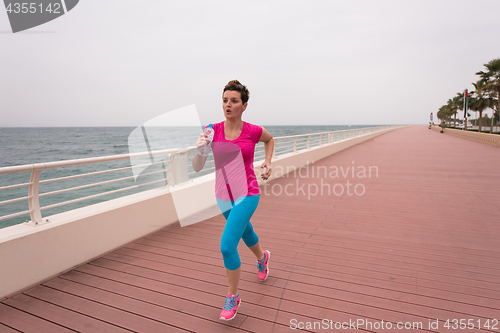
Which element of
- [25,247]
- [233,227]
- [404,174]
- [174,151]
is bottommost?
[404,174]

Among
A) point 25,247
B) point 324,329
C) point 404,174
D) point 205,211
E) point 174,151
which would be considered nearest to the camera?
point 324,329

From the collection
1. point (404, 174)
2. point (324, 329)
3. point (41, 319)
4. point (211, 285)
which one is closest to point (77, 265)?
point (41, 319)

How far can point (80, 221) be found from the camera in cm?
342

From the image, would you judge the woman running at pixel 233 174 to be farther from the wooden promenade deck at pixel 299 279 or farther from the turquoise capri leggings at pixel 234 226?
the wooden promenade deck at pixel 299 279

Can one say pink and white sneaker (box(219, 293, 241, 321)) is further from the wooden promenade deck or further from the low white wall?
the low white wall

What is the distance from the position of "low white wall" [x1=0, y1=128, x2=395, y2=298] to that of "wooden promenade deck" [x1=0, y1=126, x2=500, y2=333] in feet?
0.43

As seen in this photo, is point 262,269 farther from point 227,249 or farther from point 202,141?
point 202,141

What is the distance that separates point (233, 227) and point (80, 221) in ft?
6.51

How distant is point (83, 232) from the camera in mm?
3480

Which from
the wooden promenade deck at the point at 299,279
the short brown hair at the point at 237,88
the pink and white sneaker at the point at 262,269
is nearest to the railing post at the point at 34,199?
the wooden promenade deck at the point at 299,279

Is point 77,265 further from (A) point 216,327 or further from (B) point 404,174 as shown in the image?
(B) point 404,174

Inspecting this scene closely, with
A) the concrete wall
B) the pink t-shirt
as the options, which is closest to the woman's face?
the pink t-shirt

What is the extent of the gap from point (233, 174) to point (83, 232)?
80.9 inches

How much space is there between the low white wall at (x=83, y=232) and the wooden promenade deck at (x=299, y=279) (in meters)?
0.13
